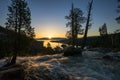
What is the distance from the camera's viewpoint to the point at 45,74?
9.28 metres

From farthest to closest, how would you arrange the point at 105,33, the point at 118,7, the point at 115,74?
the point at 105,33, the point at 118,7, the point at 115,74

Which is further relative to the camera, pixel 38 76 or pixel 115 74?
pixel 115 74

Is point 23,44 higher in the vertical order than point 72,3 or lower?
lower

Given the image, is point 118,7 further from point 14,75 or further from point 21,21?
point 14,75

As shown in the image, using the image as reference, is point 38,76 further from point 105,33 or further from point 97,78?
point 105,33

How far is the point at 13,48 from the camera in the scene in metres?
20.5

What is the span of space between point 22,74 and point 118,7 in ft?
60.3

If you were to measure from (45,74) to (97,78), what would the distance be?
336 cm

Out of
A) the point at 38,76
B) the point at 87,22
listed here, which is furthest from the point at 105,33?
the point at 38,76

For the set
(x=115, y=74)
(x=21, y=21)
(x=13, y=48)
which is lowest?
(x=115, y=74)

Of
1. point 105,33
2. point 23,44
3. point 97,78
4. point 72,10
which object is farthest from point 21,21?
point 105,33

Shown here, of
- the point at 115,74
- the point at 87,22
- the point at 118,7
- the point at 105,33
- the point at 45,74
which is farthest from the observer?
the point at 105,33

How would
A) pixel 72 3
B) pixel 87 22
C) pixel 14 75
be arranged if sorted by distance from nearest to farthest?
pixel 14 75 → pixel 87 22 → pixel 72 3

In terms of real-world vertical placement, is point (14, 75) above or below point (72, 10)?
below
